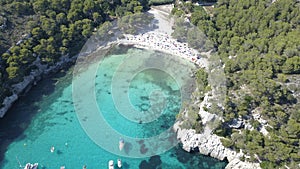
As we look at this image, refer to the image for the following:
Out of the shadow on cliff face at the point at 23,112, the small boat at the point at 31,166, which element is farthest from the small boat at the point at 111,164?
the shadow on cliff face at the point at 23,112

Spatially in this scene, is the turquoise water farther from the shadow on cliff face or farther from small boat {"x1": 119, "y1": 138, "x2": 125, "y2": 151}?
small boat {"x1": 119, "y1": 138, "x2": 125, "y2": 151}

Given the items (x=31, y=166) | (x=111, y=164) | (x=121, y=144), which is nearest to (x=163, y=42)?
(x=121, y=144)

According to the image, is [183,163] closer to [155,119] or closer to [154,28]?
[155,119]

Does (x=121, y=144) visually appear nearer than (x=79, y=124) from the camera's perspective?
Yes

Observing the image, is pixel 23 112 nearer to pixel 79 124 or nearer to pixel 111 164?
pixel 79 124

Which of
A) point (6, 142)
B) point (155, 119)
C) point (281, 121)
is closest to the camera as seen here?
point (281, 121)

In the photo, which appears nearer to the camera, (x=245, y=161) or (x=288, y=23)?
(x=245, y=161)

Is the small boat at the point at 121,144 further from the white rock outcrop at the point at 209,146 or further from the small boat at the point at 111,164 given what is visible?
the white rock outcrop at the point at 209,146

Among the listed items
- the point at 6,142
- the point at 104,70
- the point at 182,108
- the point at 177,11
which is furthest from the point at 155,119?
the point at 177,11
